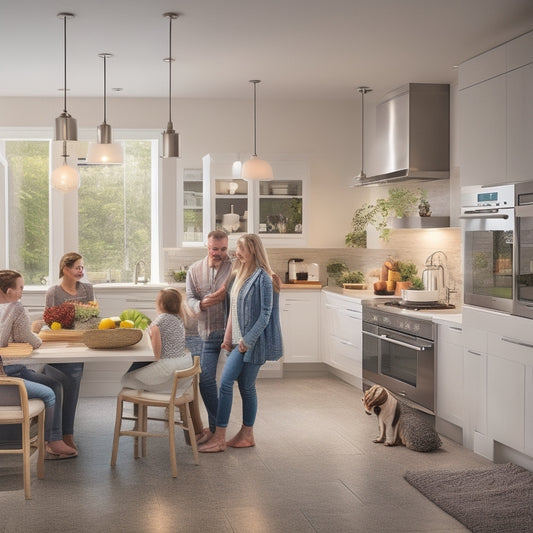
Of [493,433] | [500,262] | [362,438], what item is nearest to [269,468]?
[362,438]

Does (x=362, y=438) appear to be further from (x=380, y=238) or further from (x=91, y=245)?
(x=91, y=245)

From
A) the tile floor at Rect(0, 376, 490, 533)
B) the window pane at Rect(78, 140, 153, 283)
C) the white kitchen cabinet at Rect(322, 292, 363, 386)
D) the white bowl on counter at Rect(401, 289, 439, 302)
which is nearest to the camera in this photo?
the tile floor at Rect(0, 376, 490, 533)

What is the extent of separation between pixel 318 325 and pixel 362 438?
8.86 ft

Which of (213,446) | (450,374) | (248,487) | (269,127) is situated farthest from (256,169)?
(248,487)

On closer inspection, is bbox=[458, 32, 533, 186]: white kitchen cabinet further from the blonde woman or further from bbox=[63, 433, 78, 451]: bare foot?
bbox=[63, 433, 78, 451]: bare foot

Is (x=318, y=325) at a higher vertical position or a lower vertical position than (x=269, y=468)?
higher

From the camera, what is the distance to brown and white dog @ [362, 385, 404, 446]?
18.9 ft

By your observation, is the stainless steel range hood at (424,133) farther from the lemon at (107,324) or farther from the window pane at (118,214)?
the lemon at (107,324)

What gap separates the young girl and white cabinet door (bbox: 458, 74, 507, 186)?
2184 millimetres

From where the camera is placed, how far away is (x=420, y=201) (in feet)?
25.2

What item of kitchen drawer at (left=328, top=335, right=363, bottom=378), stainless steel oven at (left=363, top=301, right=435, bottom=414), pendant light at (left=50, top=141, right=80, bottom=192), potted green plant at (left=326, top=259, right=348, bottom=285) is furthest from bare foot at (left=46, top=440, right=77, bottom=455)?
potted green plant at (left=326, top=259, right=348, bottom=285)

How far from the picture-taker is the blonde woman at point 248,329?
5492mm

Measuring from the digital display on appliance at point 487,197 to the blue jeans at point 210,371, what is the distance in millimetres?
2005

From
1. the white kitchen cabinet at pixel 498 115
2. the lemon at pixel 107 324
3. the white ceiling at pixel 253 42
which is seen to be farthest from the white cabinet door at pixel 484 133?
the lemon at pixel 107 324
